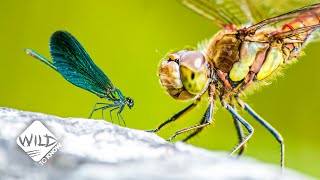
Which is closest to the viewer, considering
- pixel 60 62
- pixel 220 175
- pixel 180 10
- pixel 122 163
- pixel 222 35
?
pixel 220 175

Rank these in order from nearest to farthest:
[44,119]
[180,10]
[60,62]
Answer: [44,119] → [60,62] → [180,10]

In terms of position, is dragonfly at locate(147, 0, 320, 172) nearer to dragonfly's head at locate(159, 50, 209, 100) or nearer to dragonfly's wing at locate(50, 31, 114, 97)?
dragonfly's head at locate(159, 50, 209, 100)

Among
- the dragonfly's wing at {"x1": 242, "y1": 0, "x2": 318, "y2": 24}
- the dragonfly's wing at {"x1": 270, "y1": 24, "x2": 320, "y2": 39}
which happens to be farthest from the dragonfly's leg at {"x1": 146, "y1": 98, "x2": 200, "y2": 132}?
the dragonfly's wing at {"x1": 242, "y1": 0, "x2": 318, "y2": 24}

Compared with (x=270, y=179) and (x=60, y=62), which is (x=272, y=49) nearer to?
(x=60, y=62)

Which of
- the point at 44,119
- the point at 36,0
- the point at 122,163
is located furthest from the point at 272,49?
the point at 36,0

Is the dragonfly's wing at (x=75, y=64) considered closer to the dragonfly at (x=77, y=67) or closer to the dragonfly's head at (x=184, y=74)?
the dragonfly at (x=77, y=67)

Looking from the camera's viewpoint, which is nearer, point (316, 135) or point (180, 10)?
point (316, 135)

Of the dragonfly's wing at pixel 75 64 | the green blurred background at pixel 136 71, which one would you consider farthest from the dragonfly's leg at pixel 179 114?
the green blurred background at pixel 136 71

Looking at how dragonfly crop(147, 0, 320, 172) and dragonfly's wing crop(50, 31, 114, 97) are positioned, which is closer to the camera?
dragonfly's wing crop(50, 31, 114, 97)
